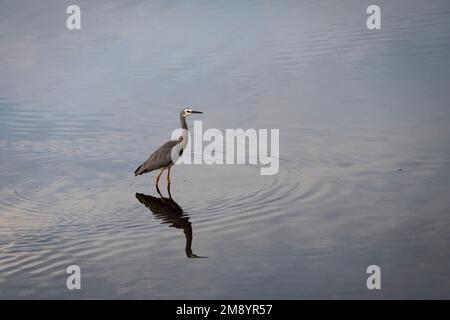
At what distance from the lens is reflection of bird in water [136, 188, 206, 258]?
43.3ft

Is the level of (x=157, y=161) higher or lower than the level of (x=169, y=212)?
higher

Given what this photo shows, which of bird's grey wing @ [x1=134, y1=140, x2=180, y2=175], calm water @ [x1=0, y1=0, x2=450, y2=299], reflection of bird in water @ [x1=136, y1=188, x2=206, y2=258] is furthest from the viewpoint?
bird's grey wing @ [x1=134, y1=140, x2=180, y2=175]

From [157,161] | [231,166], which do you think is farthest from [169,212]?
[231,166]

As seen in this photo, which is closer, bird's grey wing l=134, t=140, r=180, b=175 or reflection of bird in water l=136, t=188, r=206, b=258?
reflection of bird in water l=136, t=188, r=206, b=258

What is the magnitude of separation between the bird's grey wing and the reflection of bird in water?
57 centimetres

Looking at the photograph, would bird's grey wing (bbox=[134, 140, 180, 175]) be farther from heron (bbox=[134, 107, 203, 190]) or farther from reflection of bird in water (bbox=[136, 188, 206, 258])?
reflection of bird in water (bbox=[136, 188, 206, 258])

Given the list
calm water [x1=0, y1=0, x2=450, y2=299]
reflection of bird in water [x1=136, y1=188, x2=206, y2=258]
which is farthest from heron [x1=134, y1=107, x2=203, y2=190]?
reflection of bird in water [x1=136, y1=188, x2=206, y2=258]

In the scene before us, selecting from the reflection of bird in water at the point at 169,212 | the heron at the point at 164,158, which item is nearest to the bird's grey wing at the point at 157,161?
the heron at the point at 164,158

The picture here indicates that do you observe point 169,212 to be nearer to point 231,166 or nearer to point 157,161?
point 157,161

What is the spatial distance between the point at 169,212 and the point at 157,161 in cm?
173

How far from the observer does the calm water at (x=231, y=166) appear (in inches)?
457

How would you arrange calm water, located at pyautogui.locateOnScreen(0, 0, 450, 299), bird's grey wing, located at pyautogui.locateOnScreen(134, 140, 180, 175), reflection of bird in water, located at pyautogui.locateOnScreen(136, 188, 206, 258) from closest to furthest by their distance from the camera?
calm water, located at pyautogui.locateOnScreen(0, 0, 450, 299)
reflection of bird in water, located at pyautogui.locateOnScreen(136, 188, 206, 258)
bird's grey wing, located at pyautogui.locateOnScreen(134, 140, 180, 175)

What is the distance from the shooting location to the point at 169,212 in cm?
1409

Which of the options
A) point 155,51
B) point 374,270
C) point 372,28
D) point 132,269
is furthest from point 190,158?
point 372,28
